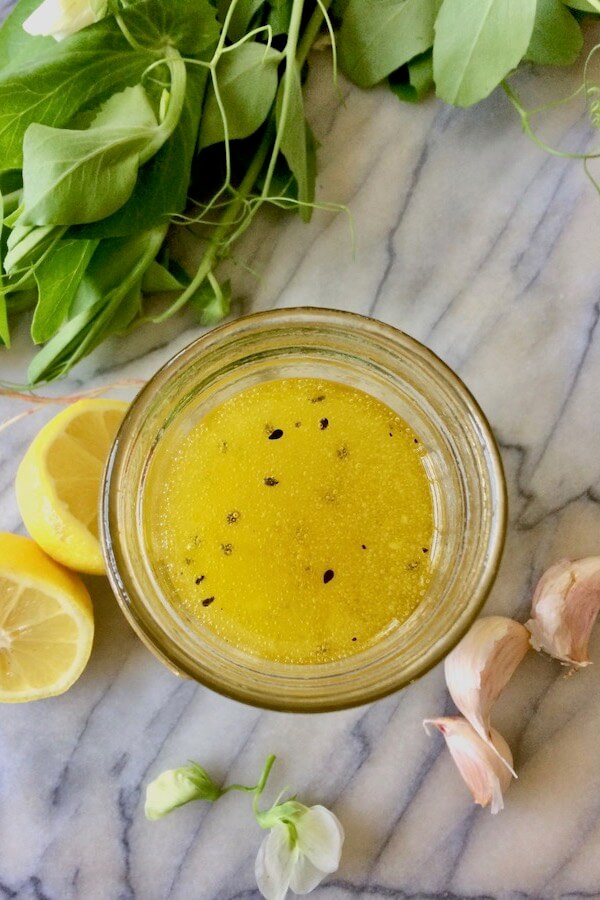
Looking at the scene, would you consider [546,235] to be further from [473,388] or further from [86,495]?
[86,495]

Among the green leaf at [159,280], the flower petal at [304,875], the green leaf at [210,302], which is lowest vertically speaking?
the flower petal at [304,875]

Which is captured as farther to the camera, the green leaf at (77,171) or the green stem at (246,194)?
the green stem at (246,194)

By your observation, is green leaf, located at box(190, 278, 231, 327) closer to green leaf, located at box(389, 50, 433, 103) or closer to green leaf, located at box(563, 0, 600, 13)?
green leaf, located at box(389, 50, 433, 103)

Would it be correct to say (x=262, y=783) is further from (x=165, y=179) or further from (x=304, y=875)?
(x=165, y=179)

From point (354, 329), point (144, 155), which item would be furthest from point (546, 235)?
point (144, 155)

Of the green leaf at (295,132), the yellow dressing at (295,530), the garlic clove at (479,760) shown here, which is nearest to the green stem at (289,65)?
the green leaf at (295,132)

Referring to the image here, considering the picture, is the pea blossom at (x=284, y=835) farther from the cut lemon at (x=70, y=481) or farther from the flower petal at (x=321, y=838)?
the cut lemon at (x=70, y=481)

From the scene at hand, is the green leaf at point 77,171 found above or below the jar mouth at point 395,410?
above
